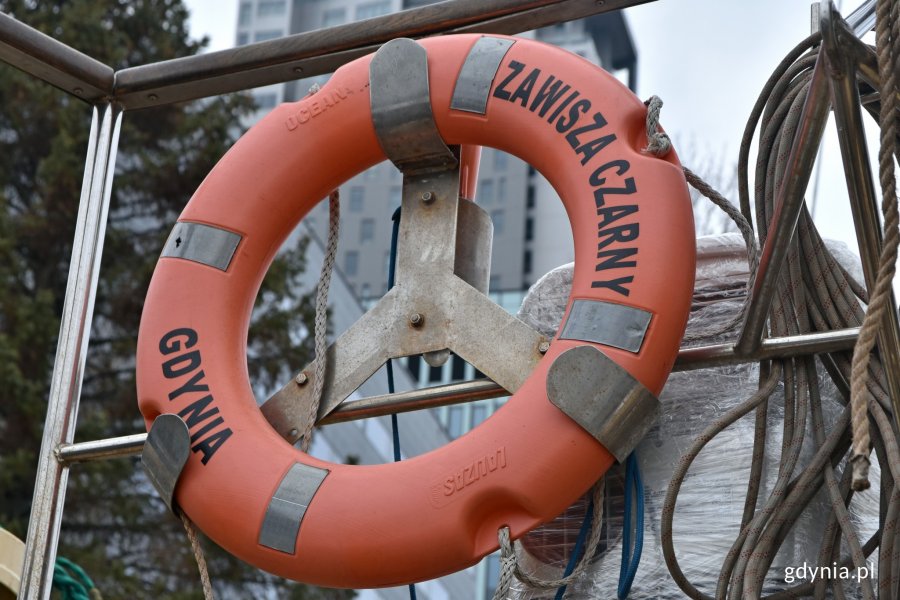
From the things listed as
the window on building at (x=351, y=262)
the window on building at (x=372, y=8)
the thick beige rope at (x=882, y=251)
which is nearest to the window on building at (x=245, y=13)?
the window on building at (x=372, y=8)

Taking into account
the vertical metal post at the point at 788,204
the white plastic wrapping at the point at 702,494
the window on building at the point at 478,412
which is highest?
the window on building at the point at 478,412

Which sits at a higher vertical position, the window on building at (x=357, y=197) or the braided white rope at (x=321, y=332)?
the window on building at (x=357, y=197)

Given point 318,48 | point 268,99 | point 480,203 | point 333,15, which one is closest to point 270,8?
point 333,15

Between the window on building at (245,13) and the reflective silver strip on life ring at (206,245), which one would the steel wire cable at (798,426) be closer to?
the reflective silver strip on life ring at (206,245)

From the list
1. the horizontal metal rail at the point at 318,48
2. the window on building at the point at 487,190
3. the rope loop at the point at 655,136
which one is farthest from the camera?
the window on building at the point at 487,190

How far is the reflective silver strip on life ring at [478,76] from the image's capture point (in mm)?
1634

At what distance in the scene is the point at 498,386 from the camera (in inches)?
61.4

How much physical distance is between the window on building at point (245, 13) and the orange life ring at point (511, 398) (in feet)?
93.2

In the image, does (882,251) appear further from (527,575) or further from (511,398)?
(527,575)

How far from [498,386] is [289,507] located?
0.29m

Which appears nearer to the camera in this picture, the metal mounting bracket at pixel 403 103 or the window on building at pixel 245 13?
the metal mounting bracket at pixel 403 103

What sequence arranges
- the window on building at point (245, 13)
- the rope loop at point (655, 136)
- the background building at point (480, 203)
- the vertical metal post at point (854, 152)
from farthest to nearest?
1. the window on building at point (245, 13)
2. the background building at point (480, 203)
3. the rope loop at point (655, 136)
4. the vertical metal post at point (854, 152)

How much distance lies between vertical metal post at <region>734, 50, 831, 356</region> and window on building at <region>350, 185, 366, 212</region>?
22.2 meters

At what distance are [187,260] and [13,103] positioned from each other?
698cm
